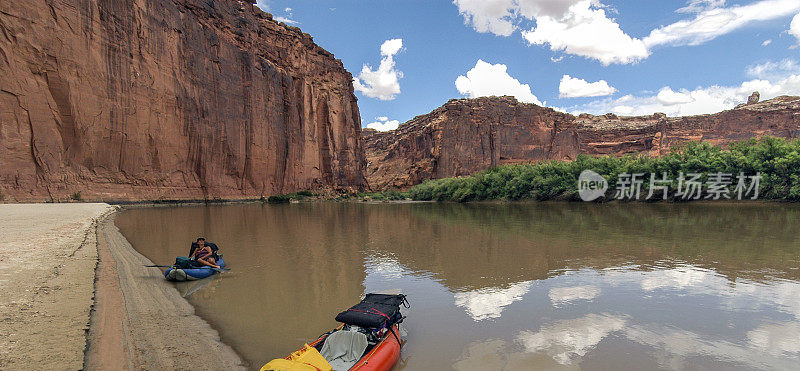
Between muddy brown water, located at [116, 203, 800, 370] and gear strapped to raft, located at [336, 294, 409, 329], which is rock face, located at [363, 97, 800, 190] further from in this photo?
gear strapped to raft, located at [336, 294, 409, 329]

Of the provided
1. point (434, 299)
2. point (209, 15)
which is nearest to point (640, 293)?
point (434, 299)

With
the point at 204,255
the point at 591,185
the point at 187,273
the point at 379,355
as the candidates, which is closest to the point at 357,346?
the point at 379,355

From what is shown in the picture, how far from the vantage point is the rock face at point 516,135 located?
295 feet

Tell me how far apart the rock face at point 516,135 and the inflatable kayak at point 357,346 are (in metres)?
83.3

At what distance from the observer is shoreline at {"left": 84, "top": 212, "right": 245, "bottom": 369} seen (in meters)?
4.87

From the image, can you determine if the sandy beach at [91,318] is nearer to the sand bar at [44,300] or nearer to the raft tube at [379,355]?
the sand bar at [44,300]

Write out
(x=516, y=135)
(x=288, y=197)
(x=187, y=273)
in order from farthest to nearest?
(x=516, y=135), (x=288, y=197), (x=187, y=273)

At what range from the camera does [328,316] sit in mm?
6996

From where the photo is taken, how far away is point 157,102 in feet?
129

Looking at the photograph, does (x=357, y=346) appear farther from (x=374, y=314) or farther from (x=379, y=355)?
(x=374, y=314)

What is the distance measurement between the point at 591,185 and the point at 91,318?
145 feet

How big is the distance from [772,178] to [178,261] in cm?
4081

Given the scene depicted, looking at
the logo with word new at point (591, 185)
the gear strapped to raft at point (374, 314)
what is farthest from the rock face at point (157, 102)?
the logo with word new at point (591, 185)

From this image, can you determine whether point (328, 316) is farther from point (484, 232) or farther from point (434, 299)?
point (484, 232)
